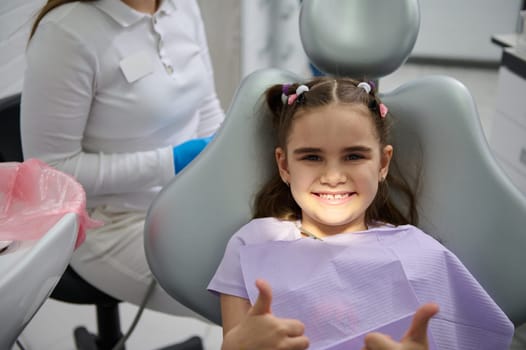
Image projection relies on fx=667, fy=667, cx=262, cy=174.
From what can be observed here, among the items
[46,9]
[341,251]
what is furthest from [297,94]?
[46,9]

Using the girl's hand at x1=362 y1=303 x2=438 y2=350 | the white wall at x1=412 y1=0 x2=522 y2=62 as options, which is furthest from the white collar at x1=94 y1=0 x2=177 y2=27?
the white wall at x1=412 y1=0 x2=522 y2=62

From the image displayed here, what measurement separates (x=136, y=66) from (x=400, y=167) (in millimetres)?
552

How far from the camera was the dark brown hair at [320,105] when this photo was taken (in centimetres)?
104

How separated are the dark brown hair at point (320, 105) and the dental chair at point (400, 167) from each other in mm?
18

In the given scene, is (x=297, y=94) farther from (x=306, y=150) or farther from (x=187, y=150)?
(x=187, y=150)

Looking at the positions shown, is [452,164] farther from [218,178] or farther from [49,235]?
[49,235]

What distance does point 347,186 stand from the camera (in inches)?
39.3

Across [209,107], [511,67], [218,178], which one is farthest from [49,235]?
[511,67]

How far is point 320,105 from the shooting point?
3.38 feet

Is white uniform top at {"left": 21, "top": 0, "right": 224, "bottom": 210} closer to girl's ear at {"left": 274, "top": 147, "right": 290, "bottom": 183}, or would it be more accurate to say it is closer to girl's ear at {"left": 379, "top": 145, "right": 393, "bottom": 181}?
girl's ear at {"left": 274, "top": 147, "right": 290, "bottom": 183}

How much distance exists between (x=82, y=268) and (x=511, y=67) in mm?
1419

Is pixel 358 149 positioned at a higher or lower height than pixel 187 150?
higher

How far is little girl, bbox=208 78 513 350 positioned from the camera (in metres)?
0.93

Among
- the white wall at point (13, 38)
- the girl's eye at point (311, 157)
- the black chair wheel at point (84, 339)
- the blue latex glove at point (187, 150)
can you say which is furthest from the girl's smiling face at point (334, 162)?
the black chair wheel at point (84, 339)
